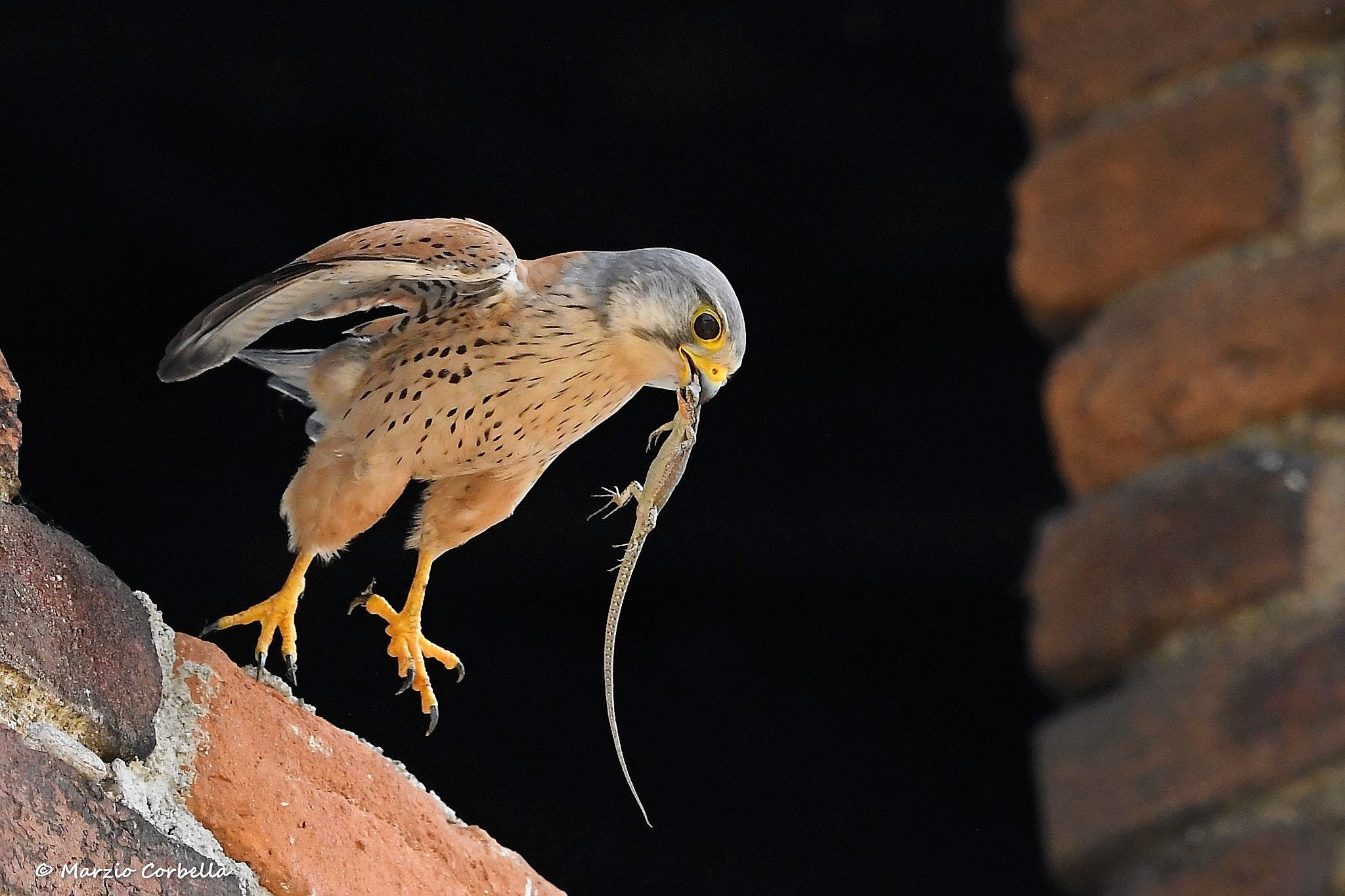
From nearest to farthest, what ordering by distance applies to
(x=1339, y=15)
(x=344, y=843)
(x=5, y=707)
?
1. (x=5, y=707)
2. (x=344, y=843)
3. (x=1339, y=15)

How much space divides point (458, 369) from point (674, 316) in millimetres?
280

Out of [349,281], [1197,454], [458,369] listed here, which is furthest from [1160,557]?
[349,281]

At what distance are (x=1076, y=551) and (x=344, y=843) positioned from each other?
75cm

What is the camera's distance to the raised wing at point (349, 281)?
1.73 metres

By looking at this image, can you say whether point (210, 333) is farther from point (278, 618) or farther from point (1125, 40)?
point (1125, 40)

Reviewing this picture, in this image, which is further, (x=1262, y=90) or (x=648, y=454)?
(x=648, y=454)

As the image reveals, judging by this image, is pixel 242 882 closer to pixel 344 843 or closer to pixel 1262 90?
pixel 344 843

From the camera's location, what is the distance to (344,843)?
4.90 ft

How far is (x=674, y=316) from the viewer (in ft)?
6.83

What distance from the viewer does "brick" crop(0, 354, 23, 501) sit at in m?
A: 1.27

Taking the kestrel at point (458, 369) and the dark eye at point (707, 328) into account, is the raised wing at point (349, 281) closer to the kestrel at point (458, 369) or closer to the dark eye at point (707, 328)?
the kestrel at point (458, 369)

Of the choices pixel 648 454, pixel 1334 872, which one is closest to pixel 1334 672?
pixel 1334 872

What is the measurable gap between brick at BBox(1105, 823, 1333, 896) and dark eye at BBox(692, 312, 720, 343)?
86 cm

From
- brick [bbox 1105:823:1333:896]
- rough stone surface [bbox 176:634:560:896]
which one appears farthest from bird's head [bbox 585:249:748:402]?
brick [bbox 1105:823:1333:896]
